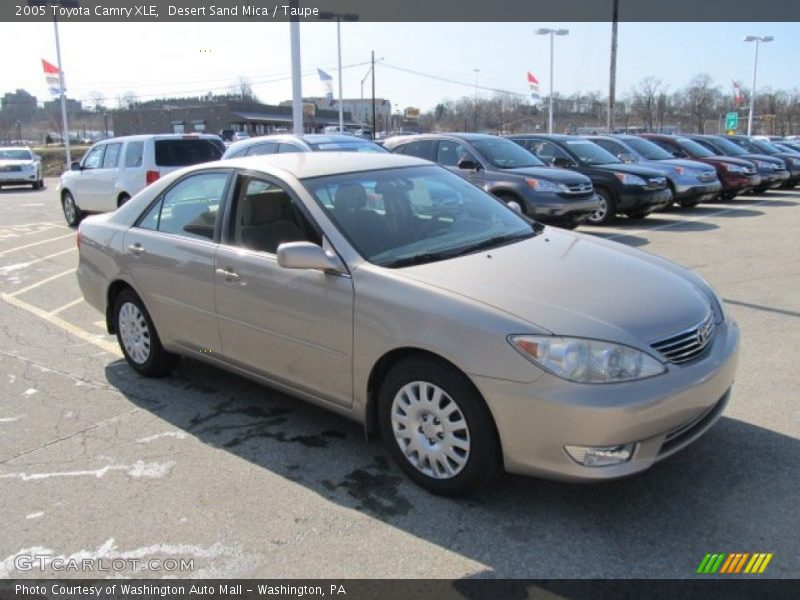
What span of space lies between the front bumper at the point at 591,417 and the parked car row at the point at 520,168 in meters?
6.82

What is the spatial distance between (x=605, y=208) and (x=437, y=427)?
417 inches

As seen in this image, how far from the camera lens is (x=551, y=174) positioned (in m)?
11.3

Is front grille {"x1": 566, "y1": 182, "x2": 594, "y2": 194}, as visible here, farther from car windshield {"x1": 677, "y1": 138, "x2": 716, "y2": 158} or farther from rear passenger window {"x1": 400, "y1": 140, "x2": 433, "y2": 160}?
car windshield {"x1": 677, "y1": 138, "x2": 716, "y2": 158}

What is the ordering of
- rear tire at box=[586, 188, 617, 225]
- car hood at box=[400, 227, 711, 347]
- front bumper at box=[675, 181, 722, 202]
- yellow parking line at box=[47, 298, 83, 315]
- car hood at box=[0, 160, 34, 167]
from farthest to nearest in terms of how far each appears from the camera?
car hood at box=[0, 160, 34, 167] < front bumper at box=[675, 181, 722, 202] < rear tire at box=[586, 188, 617, 225] < yellow parking line at box=[47, 298, 83, 315] < car hood at box=[400, 227, 711, 347]

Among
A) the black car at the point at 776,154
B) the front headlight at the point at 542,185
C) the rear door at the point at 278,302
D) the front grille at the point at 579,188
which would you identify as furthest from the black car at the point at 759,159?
the rear door at the point at 278,302

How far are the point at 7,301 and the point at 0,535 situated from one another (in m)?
5.47

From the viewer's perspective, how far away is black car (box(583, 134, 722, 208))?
14750 mm

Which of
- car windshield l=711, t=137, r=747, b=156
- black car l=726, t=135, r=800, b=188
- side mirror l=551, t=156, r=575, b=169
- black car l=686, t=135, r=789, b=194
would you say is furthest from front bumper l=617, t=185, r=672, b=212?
black car l=726, t=135, r=800, b=188

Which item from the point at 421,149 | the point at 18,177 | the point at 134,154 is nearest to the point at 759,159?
the point at 421,149

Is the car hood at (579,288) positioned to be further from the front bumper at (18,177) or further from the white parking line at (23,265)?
the front bumper at (18,177)

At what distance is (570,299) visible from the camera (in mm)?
3291

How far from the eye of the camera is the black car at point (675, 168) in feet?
48.4

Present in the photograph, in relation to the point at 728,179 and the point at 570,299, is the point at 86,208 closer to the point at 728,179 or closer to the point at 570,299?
the point at 570,299

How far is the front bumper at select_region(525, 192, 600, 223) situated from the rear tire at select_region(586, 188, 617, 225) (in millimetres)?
1776
